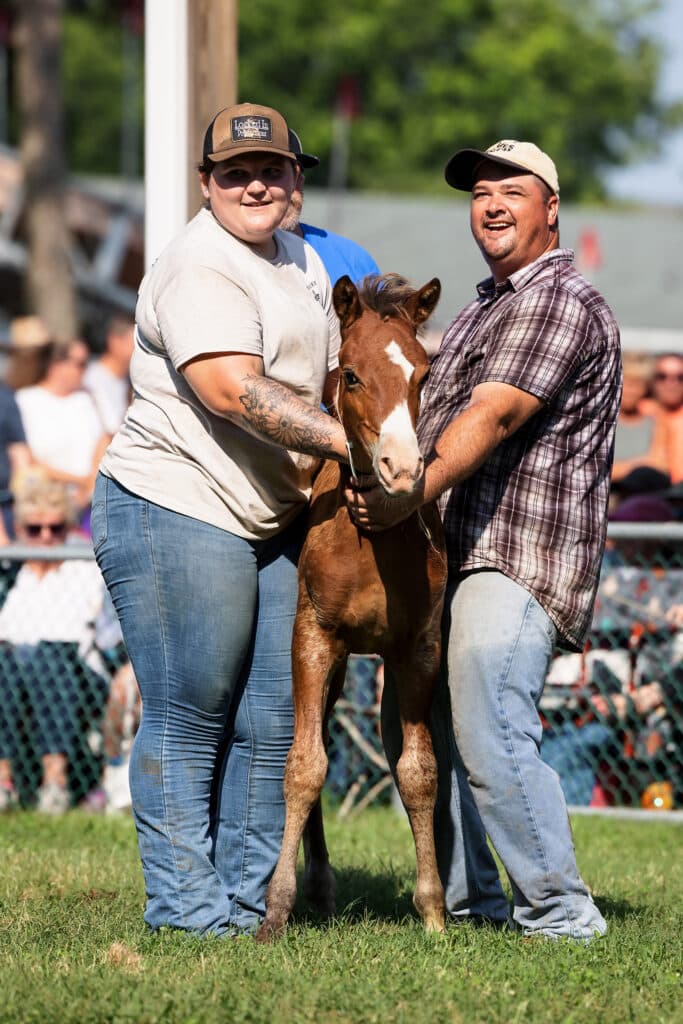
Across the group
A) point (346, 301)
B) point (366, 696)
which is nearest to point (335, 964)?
point (346, 301)

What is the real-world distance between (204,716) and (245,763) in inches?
11.3

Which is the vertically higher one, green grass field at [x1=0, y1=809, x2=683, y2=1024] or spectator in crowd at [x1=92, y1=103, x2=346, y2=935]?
spectator in crowd at [x1=92, y1=103, x2=346, y2=935]

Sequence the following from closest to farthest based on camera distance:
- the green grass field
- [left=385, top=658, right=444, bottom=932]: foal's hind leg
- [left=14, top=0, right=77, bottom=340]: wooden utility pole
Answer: the green grass field, [left=385, top=658, right=444, bottom=932]: foal's hind leg, [left=14, top=0, right=77, bottom=340]: wooden utility pole

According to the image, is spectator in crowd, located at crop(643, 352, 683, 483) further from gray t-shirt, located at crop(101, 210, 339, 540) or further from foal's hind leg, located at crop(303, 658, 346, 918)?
gray t-shirt, located at crop(101, 210, 339, 540)

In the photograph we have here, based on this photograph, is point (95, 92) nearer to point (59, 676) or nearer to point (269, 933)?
point (59, 676)

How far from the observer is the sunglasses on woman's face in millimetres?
8289

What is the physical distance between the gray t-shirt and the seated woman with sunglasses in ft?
10.7

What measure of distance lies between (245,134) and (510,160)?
2.76 ft

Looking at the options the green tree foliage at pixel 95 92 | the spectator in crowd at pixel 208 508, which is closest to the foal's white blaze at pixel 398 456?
the spectator in crowd at pixel 208 508

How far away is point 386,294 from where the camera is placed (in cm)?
450

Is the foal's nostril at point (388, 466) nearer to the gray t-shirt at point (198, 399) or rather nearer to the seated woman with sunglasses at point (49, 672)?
the gray t-shirt at point (198, 399)

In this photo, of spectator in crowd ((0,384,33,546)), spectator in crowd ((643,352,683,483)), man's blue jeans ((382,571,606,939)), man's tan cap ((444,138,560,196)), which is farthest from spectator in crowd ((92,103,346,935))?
spectator in crowd ((643,352,683,483))

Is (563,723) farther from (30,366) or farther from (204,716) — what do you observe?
(30,366)

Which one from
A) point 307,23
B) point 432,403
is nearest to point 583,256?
point 432,403
